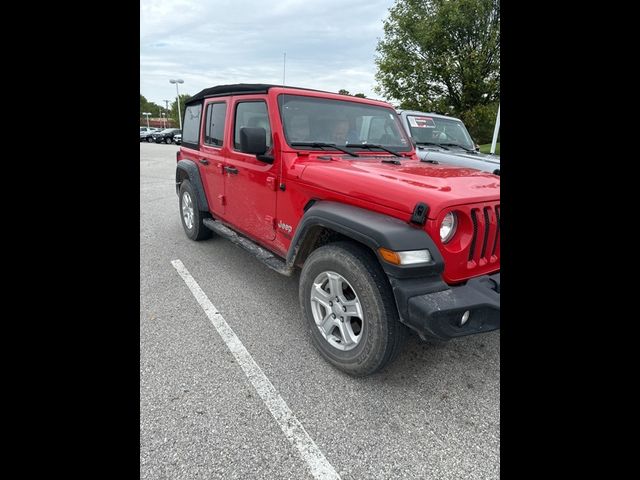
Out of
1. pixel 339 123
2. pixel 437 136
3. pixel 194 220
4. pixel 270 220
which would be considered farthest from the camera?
pixel 437 136

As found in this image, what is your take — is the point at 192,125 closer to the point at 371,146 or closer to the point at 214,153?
the point at 214,153

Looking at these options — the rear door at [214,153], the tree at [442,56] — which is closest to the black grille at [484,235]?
the rear door at [214,153]

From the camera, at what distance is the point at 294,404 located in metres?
2.14

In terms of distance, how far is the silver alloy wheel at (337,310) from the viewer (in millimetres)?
2324

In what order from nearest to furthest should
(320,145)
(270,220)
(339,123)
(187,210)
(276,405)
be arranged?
(276,405) → (320,145) → (270,220) → (339,123) → (187,210)

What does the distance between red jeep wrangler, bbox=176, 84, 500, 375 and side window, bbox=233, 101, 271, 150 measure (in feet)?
0.06

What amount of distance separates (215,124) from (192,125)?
0.91 meters

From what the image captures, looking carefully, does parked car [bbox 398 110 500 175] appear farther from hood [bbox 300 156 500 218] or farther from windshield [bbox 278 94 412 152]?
hood [bbox 300 156 500 218]

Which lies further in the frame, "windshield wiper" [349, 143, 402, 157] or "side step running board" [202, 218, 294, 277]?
"windshield wiper" [349, 143, 402, 157]

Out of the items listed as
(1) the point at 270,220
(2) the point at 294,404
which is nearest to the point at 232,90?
(1) the point at 270,220

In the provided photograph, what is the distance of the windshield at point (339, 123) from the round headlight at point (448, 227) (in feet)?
4.98

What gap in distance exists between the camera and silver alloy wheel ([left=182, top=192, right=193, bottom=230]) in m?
5.08

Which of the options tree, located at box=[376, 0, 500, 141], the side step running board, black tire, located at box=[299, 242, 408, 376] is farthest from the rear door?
tree, located at box=[376, 0, 500, 141]
